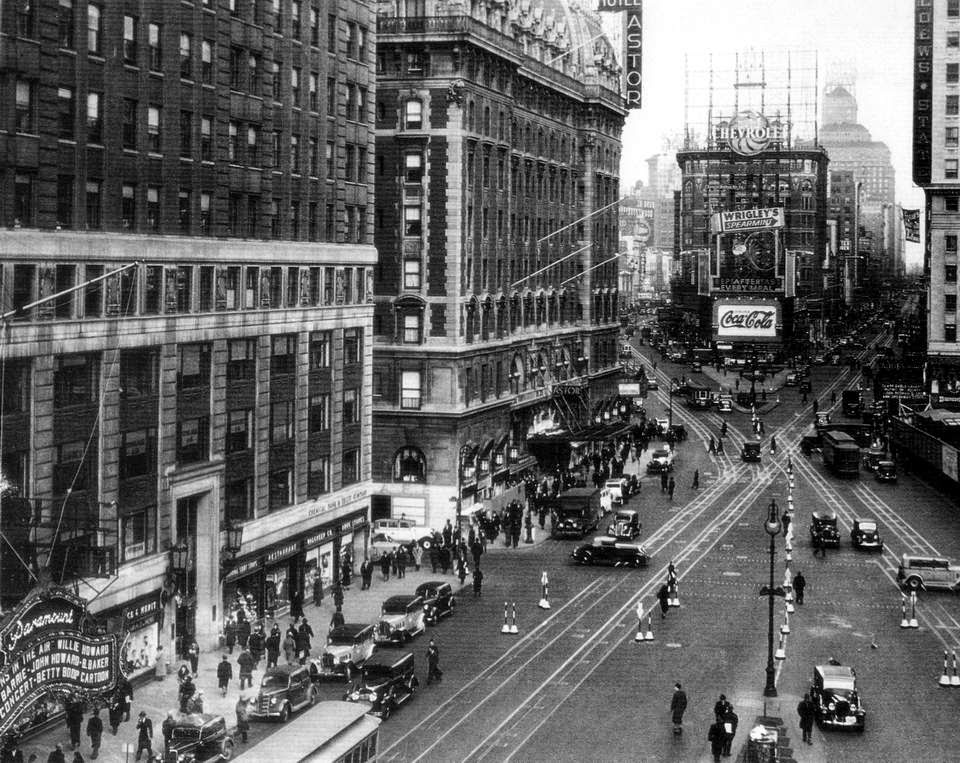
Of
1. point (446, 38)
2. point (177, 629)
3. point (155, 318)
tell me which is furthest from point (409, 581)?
point (446, 38)

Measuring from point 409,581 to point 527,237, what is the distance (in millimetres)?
39482

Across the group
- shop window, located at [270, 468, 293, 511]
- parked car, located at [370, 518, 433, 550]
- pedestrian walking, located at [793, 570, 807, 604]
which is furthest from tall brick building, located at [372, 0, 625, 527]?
pedestrian walking, located at [793, 570, 807, 604]

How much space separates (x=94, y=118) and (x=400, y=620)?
1988 cm

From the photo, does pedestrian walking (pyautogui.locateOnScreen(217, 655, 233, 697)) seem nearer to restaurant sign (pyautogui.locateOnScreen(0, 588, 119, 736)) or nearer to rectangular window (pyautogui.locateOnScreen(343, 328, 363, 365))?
restaurant sign (pyautogui.locateOnScreen(0, 588, 119, 736))

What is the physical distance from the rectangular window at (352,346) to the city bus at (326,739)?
3284 centimetres

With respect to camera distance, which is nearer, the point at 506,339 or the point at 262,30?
the point at 262,30

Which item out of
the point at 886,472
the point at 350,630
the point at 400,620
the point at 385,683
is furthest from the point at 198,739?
the point at 886,472

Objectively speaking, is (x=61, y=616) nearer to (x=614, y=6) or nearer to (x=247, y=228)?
(x=247, y=228)

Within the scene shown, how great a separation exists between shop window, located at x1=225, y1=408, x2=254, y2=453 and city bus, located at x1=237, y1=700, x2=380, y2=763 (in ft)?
73.6

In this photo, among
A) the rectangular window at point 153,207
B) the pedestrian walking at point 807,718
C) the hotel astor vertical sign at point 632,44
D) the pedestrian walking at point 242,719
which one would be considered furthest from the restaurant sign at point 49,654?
the hotel astor vertical sign at point 632,44

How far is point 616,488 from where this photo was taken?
8725cm

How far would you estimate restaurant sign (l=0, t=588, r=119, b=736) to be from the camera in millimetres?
25969

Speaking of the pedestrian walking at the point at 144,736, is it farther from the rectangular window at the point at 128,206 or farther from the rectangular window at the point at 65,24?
the rectangular window at the point at 65,24

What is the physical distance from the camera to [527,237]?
99.2 meters
